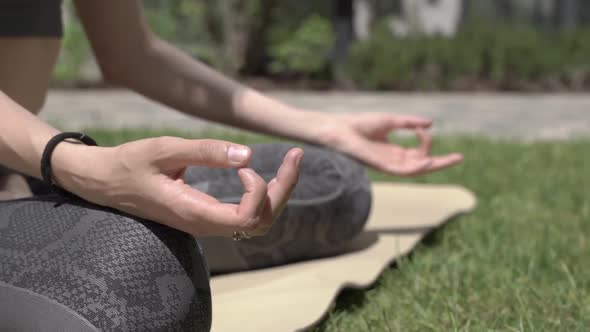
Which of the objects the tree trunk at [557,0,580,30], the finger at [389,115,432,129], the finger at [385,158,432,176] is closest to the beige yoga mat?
the finger at [385,158,432,176]

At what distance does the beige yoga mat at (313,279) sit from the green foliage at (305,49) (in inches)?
291

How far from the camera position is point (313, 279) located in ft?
7.20

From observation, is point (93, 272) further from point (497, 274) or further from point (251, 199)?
point (497, 274)

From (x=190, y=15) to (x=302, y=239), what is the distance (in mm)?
8873

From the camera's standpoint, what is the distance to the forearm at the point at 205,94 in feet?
7.84

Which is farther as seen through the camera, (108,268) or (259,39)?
(259,39)

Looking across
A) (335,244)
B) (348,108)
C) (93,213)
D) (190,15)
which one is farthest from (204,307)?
(190,15)

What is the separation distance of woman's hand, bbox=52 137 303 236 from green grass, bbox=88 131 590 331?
0.68m

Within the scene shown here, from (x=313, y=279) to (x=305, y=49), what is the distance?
8508 millimetres

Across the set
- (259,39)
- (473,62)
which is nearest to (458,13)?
(473,62)

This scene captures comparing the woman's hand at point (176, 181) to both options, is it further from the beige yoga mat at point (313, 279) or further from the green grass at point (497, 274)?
the green grass at point (497, 274)

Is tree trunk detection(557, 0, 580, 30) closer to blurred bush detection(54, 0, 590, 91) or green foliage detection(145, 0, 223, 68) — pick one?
blurred bush detection(54, 0, 590, 91)

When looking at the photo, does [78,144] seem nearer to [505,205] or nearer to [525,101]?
[505,205]

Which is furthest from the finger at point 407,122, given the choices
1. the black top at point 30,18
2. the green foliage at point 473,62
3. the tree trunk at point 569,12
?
the tree trunk at point 569,12
